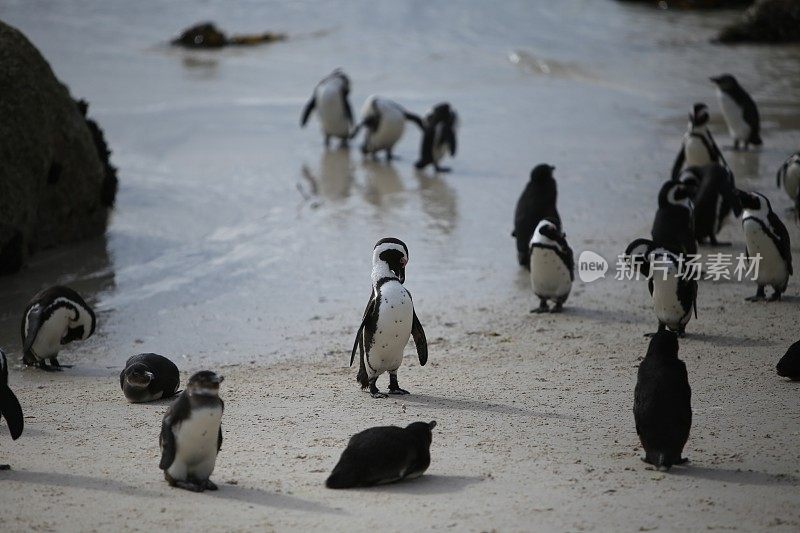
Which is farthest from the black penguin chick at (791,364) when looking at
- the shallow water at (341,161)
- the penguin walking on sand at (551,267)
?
the shallow water at (341,161)

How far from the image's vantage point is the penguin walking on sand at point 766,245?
792 cm

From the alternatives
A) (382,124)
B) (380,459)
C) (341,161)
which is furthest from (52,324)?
(382,124)

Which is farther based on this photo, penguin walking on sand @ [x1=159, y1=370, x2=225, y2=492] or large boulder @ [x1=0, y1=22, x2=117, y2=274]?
large boulder @ [x1=0, y1=22, x2=117, y2=274]

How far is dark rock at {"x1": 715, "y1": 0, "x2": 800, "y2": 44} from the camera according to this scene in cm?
2127

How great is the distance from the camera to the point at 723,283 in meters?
8.60

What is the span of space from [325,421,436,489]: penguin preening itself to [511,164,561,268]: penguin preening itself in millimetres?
4413

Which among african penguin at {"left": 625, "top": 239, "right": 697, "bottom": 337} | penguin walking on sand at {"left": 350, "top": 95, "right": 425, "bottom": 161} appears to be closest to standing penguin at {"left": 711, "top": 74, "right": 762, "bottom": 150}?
penguin walking on sand at {"left": 350, "top": 95, "right": 425, "bottom": 161}

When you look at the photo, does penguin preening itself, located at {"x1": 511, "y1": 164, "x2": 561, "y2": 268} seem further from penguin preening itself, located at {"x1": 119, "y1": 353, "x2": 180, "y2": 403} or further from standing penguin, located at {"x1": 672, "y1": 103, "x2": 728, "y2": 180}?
penguin preening itself, located at {"x1": 119, "y1": 353, "x2": 180, "y2": 403}

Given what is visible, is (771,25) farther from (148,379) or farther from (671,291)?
(148,379)

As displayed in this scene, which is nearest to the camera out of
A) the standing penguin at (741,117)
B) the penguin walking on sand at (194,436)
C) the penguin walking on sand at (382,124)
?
the penguin walking on sand at (194,436)

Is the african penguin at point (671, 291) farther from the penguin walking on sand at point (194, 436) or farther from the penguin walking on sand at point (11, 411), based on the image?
the penguin walking on sand at point (11, 411)

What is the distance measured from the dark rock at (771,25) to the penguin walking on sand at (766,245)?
1416 cm

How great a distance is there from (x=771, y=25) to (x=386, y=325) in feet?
55.6

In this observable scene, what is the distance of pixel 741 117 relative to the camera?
1295cm
